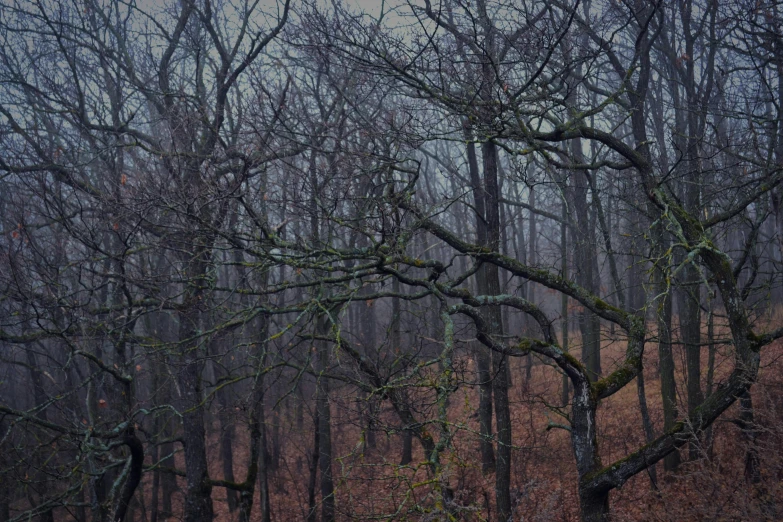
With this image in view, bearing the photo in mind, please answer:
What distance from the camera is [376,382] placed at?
8609 millimetres

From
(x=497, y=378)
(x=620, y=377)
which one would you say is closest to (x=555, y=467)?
(x=497, y=378)

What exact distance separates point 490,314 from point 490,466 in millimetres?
4634

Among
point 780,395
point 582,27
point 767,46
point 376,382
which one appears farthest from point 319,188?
point 780,395

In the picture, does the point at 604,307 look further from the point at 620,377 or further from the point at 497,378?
the point at 497,378

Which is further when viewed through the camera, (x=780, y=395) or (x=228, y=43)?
(x=228, y=43)

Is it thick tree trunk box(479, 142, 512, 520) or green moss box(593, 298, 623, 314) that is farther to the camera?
thick tree trunk box(479, 142, 512, 520)

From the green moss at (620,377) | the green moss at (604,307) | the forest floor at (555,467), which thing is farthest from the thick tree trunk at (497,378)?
the green moss at (620,377)

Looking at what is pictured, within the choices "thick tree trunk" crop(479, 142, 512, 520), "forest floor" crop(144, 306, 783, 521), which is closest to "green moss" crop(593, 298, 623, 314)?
"forest floor" crop(144, 306, 783, 521)

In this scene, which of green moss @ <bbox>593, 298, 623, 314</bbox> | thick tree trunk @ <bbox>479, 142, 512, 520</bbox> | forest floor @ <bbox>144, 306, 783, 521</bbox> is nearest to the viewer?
forest floor @ <bbox>144, 306, 783, 521</bbox>

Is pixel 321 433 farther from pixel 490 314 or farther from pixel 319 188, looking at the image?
pixel 319 188

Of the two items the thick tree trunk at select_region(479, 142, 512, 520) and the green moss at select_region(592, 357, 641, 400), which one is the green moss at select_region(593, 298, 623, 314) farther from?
the thick tree trunk at select_region(479, 142, 512, 520)

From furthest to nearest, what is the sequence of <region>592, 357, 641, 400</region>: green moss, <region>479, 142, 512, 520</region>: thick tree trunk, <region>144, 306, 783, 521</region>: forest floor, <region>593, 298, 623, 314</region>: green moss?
<region>479, 142, 512, 520</region>: thick tree trunk < <region>593, 298, 623, 314</region>: green moss < <region>592, 357, 641, 400</region>: green moss < <region>144, 306, 783, 521</region>: forest floor

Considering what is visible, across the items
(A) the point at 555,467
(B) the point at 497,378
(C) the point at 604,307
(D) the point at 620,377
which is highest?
(C) the point at 604,307

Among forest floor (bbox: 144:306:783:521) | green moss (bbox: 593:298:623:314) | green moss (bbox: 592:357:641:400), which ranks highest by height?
green moss (bbox: 593:298:623:314)
